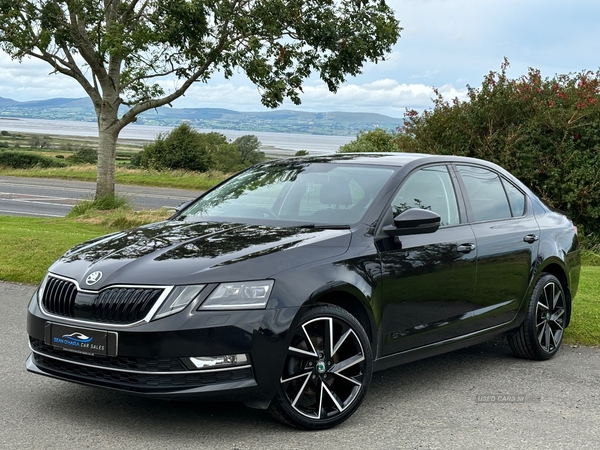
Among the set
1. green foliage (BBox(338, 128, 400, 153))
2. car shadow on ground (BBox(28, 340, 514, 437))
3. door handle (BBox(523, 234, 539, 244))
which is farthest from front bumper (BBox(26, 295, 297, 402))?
green foliage (BBox(338, 128, 400, 153))

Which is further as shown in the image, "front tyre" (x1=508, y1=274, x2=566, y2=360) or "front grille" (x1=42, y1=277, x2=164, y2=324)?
"front tyre" (x1=508, y1=274, x2=566, y2=360)

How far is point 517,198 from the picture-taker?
6906 millimetres

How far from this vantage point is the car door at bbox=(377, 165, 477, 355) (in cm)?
527

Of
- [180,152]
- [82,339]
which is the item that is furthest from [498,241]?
[180,152]

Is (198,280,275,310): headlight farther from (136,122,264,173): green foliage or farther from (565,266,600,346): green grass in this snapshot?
(136,122,264,173): green foliage

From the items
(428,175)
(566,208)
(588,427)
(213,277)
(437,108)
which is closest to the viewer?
(213,277)

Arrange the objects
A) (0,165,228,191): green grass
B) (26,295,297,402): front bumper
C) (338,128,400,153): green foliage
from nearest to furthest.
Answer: (26,295,297,402): front bumper, (338,128,400,153): green foliage, (0,165,228,191): green grass

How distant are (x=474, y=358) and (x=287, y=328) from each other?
2797 millimetres

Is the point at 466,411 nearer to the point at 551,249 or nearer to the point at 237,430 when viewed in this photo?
the point at 237,430

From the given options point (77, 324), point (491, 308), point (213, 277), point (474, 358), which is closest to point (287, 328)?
point (213, 277)

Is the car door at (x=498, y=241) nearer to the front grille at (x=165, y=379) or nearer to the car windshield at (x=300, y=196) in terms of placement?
the car windshield at (x=300, y=196)

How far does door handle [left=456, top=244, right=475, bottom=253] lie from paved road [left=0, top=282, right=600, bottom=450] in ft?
3.16

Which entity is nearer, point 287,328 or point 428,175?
point 287,328

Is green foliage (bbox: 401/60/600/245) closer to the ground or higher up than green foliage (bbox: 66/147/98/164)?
higher up
